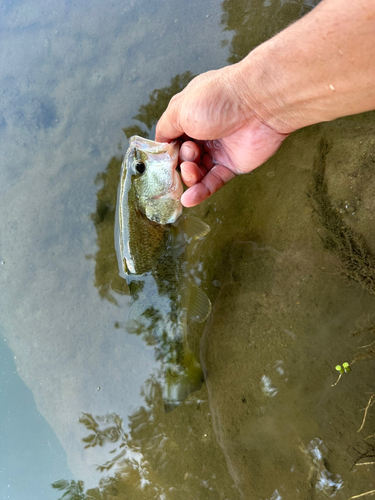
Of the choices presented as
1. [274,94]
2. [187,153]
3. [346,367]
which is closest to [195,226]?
[187,153]

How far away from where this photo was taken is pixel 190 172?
7.58 feet

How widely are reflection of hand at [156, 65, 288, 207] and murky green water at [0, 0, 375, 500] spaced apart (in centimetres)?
43

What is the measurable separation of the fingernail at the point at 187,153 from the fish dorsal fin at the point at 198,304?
118 cm

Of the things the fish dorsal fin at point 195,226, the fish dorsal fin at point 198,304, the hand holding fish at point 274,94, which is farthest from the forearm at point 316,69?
the fish dorsal fin at point 198,304

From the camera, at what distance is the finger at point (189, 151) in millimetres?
2354

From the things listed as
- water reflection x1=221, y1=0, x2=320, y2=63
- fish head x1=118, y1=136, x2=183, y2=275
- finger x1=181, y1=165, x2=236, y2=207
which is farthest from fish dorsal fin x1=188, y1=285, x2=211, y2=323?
water reflection x1=221, y1=0, x2=320, y2=63

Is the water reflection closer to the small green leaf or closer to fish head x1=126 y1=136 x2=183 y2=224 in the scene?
fish head x1=126 y1=136 x2=183 y2=224

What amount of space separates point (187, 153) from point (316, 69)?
105 cm

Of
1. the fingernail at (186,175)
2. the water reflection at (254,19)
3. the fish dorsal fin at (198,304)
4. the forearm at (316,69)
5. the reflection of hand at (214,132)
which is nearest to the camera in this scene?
the forearm at (316,69)

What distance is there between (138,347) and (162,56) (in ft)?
9.36

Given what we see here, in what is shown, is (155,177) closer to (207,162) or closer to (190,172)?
(190,172)

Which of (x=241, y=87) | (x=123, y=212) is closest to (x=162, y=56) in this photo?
(x=241, y=87)

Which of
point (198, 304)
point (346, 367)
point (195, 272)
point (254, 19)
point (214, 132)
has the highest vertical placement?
point (254, 19)

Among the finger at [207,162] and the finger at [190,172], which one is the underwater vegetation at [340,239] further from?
the finger at [190,172]
